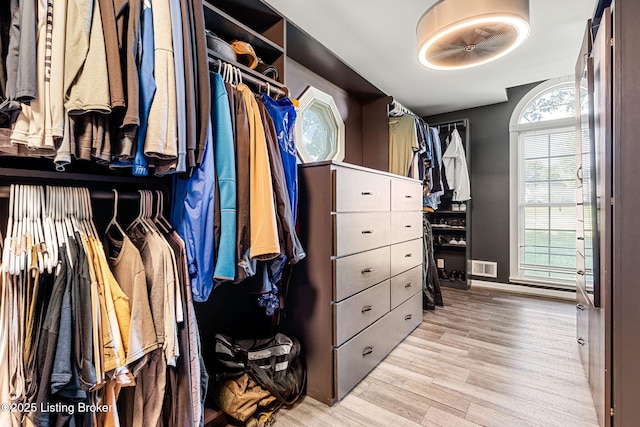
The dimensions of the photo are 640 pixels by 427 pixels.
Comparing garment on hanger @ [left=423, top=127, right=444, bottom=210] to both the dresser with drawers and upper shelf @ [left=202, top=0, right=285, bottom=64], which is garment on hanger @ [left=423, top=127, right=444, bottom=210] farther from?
upper shelf @ [left=202, top=0, right=285, bottom=64]

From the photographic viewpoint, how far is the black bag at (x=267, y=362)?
1.57 metres

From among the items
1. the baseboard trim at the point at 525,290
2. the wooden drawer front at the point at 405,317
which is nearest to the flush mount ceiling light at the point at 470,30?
the wooden drawer front at the point at 405,317

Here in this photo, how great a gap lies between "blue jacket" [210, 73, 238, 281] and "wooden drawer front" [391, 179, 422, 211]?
1.37 m

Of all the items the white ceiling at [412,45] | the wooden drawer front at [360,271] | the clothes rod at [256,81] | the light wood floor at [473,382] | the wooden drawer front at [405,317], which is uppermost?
the white ceiling at [412,45]

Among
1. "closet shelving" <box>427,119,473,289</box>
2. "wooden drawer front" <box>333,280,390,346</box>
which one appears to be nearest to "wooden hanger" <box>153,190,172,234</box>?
"wooden drawer front" <box>333,280,390,346</box>

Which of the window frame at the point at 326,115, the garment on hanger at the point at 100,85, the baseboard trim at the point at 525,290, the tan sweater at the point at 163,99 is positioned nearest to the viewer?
the garment on hanger at the point at 100,85

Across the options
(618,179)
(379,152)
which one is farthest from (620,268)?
(379,152)

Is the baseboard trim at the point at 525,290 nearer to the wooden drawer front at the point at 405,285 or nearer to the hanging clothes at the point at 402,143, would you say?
the wooden drawer front at the point at 405,285

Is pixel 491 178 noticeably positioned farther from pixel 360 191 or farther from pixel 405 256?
pixel 360 191

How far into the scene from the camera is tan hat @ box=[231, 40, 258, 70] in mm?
1577

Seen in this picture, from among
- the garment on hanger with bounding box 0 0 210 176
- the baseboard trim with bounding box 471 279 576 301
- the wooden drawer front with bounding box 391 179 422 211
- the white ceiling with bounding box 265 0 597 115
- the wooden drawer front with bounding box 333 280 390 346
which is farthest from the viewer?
the baseboard trim with bounding box 471 279 576 301

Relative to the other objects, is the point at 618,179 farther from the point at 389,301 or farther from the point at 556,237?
the point at 556,237

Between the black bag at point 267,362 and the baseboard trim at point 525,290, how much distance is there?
10.7 ft

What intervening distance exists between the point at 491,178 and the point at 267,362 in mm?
3719
